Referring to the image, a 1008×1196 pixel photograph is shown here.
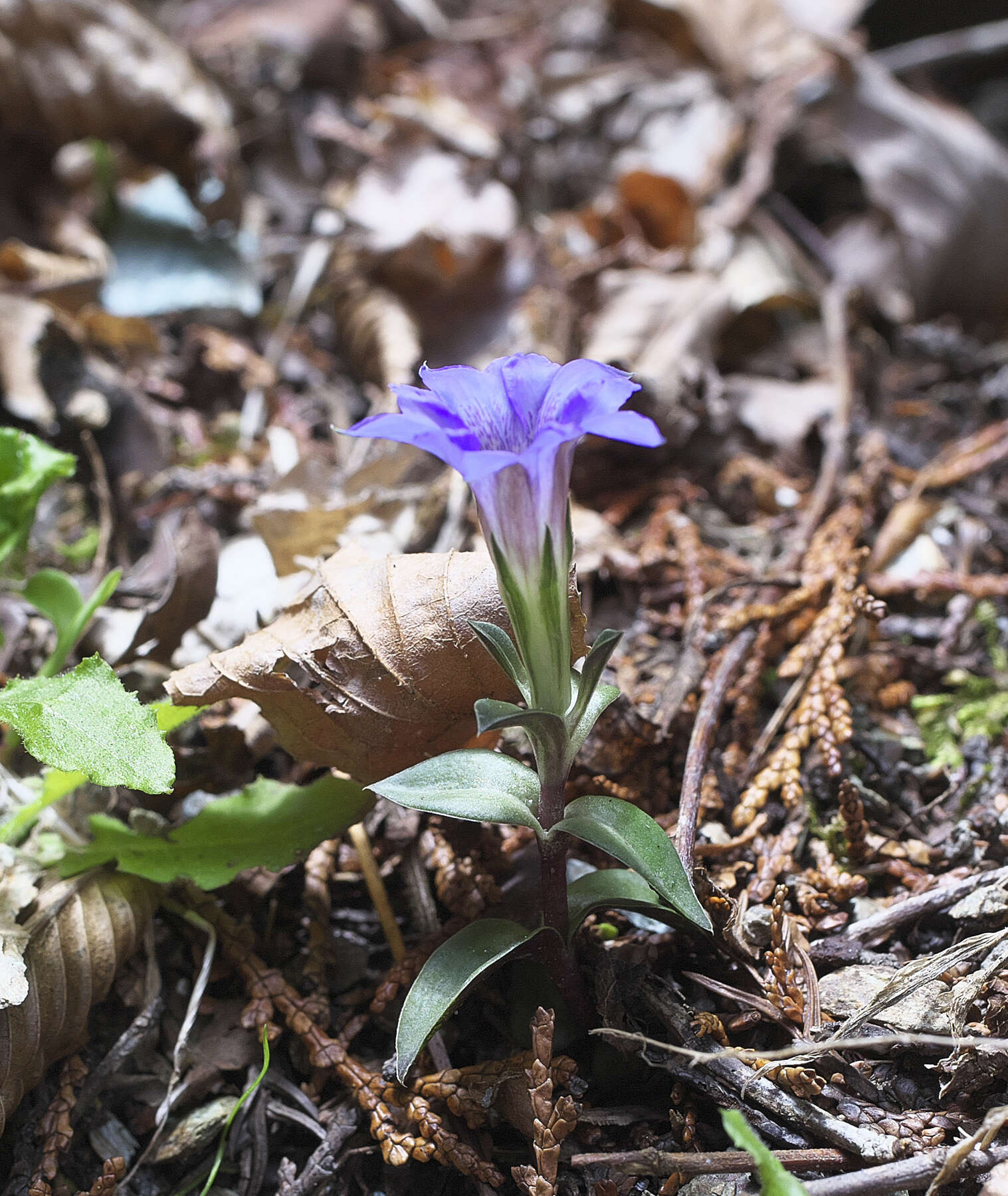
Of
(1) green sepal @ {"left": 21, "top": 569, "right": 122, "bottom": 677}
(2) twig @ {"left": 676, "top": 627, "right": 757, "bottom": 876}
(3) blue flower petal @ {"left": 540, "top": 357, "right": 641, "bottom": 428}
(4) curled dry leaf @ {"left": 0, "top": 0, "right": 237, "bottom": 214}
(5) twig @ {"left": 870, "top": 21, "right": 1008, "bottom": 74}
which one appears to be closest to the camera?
(3) blue flower petal @ {"left": 540, "top": 357, "right": 641, "bottom": 428}

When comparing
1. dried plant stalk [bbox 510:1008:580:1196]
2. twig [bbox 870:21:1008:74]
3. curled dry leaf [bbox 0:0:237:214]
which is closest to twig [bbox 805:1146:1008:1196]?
dried plant stalk [bbox 510:1008:580:1196]

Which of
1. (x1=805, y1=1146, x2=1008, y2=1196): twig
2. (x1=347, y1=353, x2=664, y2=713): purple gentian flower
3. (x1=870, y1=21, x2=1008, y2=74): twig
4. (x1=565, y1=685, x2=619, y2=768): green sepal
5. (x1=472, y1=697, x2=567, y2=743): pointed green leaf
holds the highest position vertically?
(x1=870, y1=21, x2=1008, y2=74): twig

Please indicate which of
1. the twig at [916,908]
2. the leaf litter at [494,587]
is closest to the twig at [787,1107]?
the leaf litter at [494,587]

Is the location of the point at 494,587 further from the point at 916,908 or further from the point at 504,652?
the point at 916,908

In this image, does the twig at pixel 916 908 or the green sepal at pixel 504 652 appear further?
the twig at pixel 916 908

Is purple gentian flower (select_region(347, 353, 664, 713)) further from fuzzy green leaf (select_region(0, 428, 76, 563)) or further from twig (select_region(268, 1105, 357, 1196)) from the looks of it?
fuzzy green leaf (select_region(0, 428, 76, 563))

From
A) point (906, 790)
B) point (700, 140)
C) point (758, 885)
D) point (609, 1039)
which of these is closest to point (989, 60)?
point (700, 140)

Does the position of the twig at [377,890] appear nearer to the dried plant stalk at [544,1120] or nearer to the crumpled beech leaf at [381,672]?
the crumpled beech leaf at [381,672]
